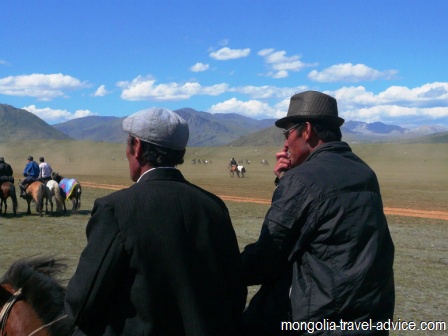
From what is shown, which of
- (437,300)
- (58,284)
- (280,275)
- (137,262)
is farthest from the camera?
(437,300)

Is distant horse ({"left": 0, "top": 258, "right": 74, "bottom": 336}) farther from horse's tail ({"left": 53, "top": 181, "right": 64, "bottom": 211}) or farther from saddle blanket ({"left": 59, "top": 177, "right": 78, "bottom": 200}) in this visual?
horse's tail ({"left": 53, "top": 181, "right": 64, "bottom": 211})

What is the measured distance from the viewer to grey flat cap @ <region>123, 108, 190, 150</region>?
229 cm

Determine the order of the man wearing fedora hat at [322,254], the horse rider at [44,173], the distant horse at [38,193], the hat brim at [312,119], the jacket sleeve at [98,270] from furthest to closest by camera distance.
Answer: the horse rider at [44,173] < the distant horse at [38,193] < the hat brim at [312,119] < the man wearing fedora hat at [322,254] < the jacket sleeve at [98,270]

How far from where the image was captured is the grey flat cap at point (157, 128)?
90.0 inches

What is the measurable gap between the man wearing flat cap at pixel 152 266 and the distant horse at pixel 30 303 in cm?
48

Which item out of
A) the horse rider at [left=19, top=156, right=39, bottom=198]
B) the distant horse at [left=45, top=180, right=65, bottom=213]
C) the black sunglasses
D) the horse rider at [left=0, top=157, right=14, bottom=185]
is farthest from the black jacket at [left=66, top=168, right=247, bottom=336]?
the horse rider at [left=19, top=156, right=39, bottom=198]

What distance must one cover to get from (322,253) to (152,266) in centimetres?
71

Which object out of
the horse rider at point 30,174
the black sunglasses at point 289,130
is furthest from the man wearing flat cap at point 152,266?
the horse rider at point 30,174

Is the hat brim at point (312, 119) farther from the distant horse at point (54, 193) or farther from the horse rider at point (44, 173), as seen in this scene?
the horse rider at point (44, 173)

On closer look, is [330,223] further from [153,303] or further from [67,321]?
[67,321]

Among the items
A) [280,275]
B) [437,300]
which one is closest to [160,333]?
[280,275]

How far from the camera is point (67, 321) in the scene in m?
2.54

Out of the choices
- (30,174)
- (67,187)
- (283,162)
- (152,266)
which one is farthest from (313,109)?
(30,174)

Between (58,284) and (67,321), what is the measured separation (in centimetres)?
27
